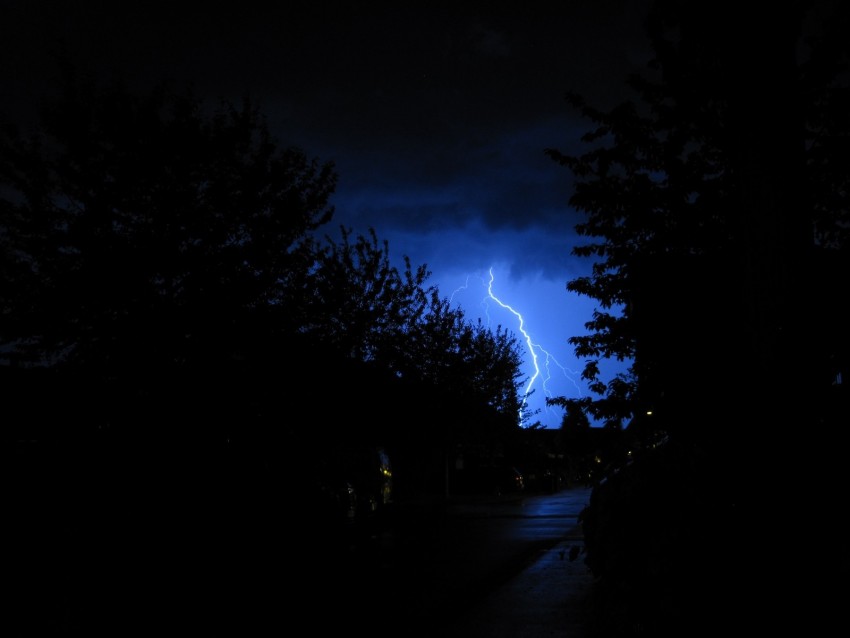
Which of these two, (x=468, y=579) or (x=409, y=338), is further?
(x=409, y=338)

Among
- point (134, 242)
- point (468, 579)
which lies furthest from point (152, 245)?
point (468, 579)

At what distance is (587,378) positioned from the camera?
1281 cm

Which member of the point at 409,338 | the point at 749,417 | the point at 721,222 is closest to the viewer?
the point at 749,417

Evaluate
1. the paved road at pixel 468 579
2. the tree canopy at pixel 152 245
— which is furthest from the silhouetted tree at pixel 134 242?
the paved road at pixel 468 579

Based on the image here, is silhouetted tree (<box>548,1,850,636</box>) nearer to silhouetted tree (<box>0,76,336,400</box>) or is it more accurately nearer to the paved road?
the paved road

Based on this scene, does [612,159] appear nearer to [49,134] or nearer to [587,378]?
[587,378]

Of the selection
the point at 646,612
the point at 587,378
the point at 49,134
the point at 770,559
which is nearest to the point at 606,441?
the point at 646,612

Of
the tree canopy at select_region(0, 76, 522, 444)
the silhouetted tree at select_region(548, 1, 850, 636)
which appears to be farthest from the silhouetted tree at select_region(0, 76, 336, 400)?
the silhouetted tree at select_region(548, 1, 850, 636)

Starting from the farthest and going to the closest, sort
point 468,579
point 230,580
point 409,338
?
point 409,338, point 468,579, point 230,580

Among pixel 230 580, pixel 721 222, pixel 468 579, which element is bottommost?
pixel 230 580

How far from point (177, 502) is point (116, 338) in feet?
25.5

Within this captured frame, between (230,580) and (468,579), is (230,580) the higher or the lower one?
the lower one

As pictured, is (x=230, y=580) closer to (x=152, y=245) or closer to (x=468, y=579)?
(x=468, y=579)

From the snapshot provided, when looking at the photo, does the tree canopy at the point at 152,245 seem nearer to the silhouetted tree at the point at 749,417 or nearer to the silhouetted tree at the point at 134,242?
the silhouetted tree at the point at 134,242
